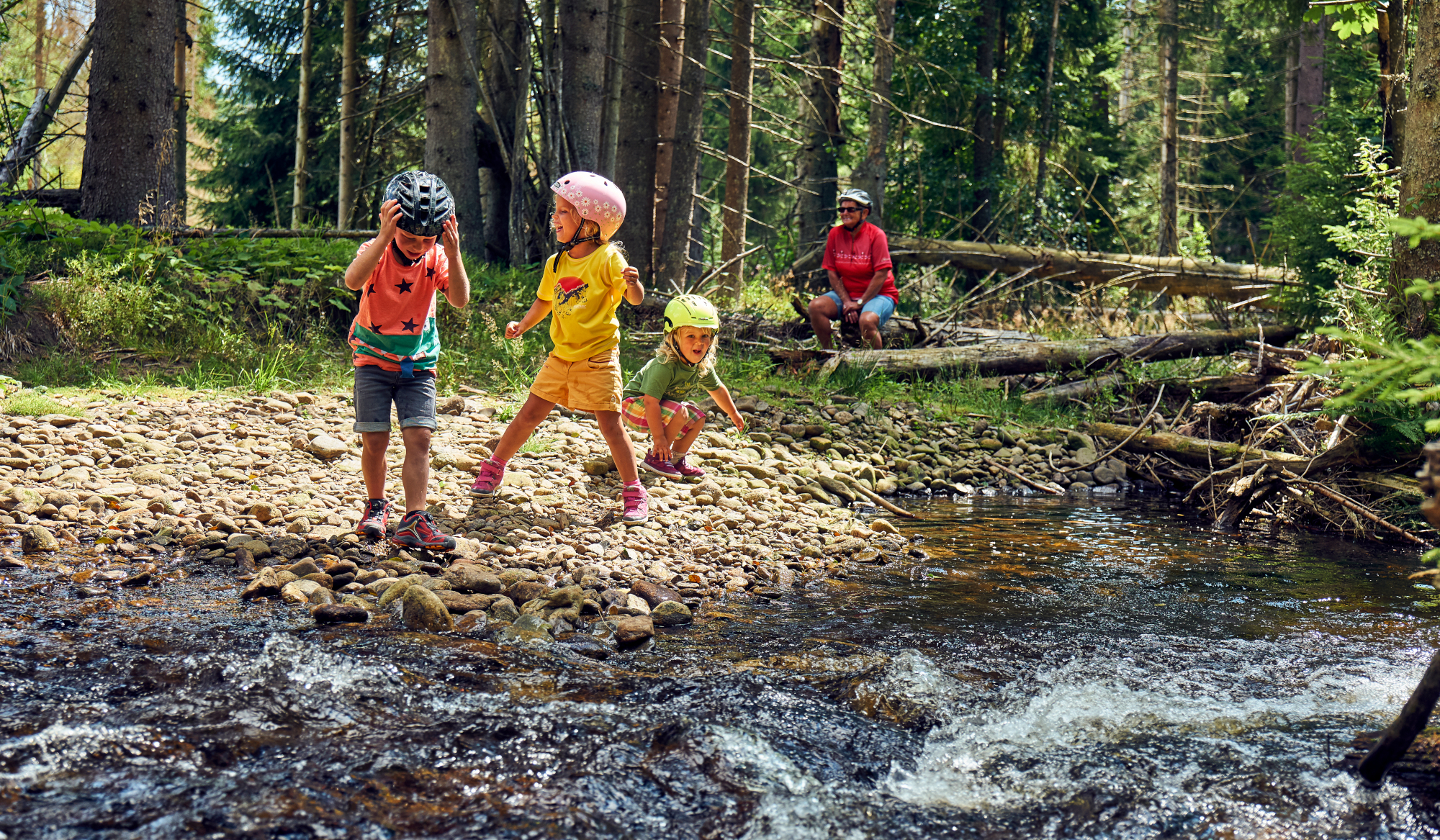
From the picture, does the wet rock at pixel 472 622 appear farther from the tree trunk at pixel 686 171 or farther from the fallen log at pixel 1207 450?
the tree trunk at pixel 686 171

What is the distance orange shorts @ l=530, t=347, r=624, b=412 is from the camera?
18.5 feet

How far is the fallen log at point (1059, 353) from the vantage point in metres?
10.1

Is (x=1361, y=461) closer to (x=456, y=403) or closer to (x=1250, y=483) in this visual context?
(x=1250, y=483)

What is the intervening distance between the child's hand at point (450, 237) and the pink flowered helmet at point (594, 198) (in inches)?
35.3

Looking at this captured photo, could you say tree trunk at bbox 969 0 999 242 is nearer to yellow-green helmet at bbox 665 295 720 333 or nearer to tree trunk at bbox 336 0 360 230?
tree trunk at bbox 336 0 360 230

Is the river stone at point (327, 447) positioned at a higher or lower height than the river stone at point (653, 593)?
higher

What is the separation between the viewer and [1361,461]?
6883 millimetres

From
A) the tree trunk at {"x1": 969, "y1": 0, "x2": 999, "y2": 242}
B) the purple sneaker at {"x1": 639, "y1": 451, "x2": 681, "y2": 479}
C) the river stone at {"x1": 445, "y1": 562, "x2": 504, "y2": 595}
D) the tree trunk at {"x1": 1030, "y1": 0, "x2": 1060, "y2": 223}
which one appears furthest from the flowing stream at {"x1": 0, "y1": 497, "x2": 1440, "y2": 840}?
the tree trunk at {"x1": 1030, "y1": 0, "x2": 1060, "y2": 223}

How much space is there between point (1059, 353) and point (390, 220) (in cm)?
767

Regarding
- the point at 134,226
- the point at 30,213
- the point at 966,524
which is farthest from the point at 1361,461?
the point at 30,213

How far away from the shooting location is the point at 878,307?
10.0 metres

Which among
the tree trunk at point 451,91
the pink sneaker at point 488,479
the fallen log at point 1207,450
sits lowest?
the pink sneaker at point 488,479

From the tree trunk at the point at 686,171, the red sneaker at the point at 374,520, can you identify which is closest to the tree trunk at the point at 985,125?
the tree trunk at the point at 686,171

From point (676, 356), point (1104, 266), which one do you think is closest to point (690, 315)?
point (676, 356)
